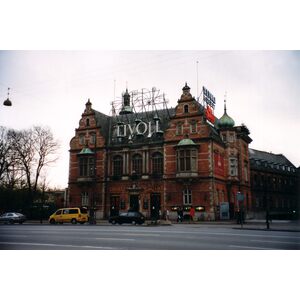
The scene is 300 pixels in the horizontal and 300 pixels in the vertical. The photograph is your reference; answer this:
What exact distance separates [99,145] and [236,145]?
54.2 ft

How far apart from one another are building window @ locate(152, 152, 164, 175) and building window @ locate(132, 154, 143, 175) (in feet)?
5.20

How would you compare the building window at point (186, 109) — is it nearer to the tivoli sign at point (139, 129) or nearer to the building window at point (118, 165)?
the tivoli sign at point (139, 129)

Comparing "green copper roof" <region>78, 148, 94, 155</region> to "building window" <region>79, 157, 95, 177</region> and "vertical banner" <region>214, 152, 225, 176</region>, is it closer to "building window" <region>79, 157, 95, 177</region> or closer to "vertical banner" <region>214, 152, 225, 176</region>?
"building window" <region>79, 157, 95, 177</region>

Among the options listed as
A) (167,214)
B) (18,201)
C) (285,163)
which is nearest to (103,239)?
(167,214)

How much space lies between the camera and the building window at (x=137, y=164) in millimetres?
40162

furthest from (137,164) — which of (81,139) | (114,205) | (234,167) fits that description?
(234,167)

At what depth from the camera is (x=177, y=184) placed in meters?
37.2

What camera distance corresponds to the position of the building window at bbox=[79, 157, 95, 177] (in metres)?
41.7

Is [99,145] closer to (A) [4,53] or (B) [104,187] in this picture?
(B) [104,187]

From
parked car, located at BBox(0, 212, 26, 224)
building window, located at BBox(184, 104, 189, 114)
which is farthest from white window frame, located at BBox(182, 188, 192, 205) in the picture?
parked car, located at BBox(0, 212, 26, 224)

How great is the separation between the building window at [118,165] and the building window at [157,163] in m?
4.19

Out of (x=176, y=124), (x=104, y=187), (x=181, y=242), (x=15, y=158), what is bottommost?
(x=181, y=242)

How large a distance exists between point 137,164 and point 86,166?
6.35 m

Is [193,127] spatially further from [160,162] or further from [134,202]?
[134,202]
